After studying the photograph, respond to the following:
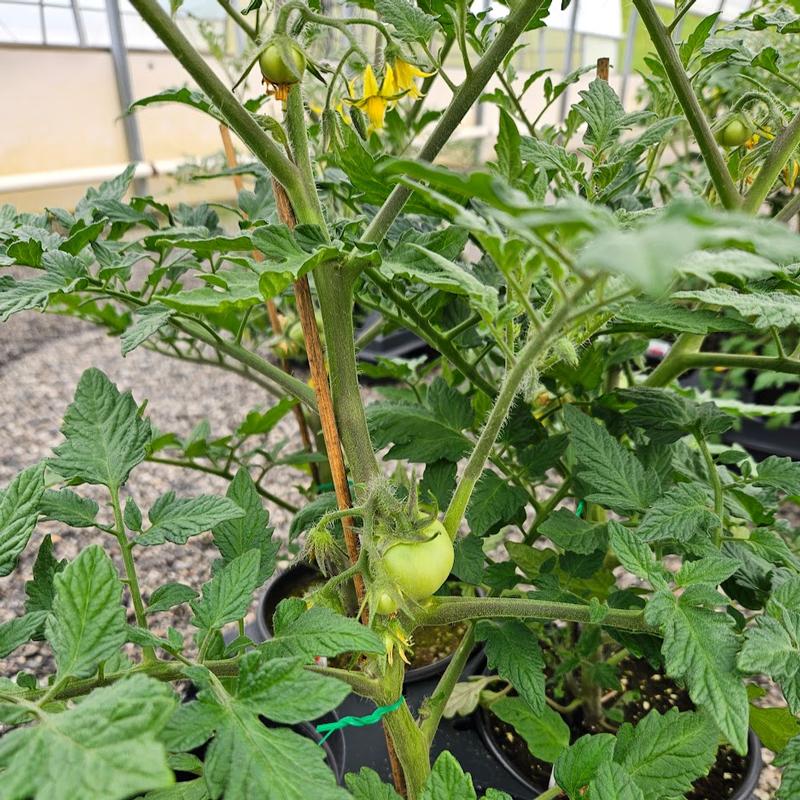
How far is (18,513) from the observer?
451 millimetres

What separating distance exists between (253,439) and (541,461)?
1398 mm

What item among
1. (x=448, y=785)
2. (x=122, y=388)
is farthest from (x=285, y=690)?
(x=122, y=388)

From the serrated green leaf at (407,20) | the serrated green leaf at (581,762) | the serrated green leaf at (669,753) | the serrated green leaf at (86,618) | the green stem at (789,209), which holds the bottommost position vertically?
the serrated green leaf at (669,753)

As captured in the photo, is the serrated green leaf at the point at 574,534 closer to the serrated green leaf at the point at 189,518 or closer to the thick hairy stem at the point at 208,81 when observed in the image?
the serrated green leaf at the point at 189,518

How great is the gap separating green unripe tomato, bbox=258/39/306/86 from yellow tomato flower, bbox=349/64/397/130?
0.45ft

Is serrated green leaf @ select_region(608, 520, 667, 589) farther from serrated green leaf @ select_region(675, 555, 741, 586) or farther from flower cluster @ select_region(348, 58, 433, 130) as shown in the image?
flower cluster @ select_region(348, 58, 433, 130)

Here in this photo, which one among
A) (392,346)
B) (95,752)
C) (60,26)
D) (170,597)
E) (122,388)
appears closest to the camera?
(95,752)

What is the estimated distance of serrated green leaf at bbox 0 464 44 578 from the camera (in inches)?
17.1

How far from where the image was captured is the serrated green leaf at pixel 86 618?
0.36 meters

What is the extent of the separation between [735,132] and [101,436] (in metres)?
0.72

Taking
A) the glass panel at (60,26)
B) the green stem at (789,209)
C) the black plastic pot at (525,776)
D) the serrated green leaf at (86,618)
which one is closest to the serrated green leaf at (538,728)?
the black plastic pot at (525,776)

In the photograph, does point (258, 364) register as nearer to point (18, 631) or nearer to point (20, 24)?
point (18, 631)

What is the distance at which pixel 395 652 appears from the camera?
567 mm

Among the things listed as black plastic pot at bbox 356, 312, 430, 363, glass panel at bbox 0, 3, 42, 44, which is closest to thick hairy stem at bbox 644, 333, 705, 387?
black plastic pot at bbox 356, 312, 430, 363
